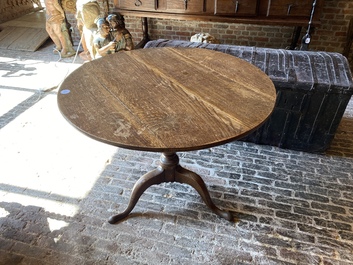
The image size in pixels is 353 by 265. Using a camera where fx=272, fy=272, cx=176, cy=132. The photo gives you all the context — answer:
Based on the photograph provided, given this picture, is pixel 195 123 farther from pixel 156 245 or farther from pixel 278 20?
pixel 278 20

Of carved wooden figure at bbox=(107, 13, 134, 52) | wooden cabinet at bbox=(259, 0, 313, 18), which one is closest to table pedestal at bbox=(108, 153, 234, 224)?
carved wooden figure at bbox=(107, 13, 134, 52)

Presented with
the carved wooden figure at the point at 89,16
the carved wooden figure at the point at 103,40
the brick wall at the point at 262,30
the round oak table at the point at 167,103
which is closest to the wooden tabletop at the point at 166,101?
the round oak table at the point at 167,103

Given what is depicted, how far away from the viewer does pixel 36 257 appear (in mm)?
1588

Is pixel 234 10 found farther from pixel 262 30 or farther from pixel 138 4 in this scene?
pixel 138 4

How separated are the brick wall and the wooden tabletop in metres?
2.38

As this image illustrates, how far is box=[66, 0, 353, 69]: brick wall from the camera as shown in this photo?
11.5 feet

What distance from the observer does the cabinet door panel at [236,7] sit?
3045 millimetres

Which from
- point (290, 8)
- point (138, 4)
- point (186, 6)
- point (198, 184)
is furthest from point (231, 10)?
point (198, 184)

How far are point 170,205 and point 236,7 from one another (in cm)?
237

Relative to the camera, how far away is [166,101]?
1348 millimetres

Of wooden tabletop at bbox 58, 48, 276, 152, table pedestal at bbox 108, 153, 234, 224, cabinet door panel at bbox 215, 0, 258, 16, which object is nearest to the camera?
wooden tabletop at bbox 58, 48, 276, 152

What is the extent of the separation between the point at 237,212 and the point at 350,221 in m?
0.72

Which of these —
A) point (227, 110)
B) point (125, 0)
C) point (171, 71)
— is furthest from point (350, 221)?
point (125, 0)

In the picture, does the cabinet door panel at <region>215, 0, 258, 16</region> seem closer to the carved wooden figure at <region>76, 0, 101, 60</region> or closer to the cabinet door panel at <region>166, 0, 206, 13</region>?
the cabinet door panel at <region>166, 0, 206, 13</region>
